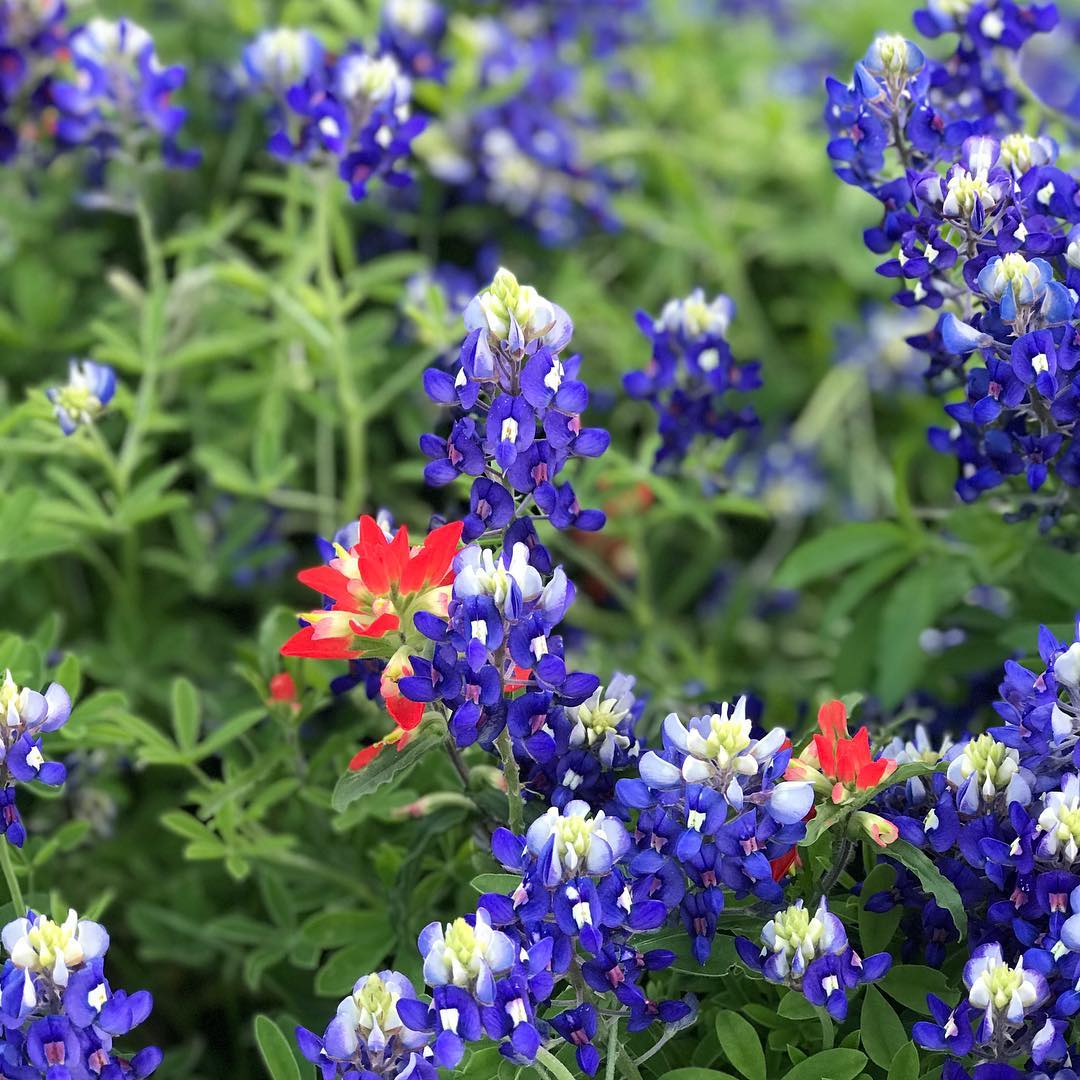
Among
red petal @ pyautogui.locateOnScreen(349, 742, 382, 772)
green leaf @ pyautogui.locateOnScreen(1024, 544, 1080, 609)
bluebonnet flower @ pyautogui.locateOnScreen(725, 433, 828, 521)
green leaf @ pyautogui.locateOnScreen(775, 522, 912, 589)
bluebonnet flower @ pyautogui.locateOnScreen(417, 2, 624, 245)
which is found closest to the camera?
red petal @ pyautogui.locateOnScreen(349, 742, 382, 772)

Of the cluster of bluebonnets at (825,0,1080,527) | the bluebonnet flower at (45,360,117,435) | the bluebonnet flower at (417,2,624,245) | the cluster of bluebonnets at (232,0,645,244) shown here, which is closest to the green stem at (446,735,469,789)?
the cluster of bluebonnets at (825,0,1080,527)

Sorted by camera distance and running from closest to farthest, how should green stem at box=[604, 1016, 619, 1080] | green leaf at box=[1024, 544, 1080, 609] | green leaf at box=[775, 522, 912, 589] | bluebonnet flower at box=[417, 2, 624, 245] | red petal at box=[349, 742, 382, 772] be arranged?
green stem at box=[604, 1016, 619, 1080] → red petal at box=[349, 742, 382, 772] → green leaf at box=[1024, 544, 1080, 609] → green leaf at box=[775, 522, 912, 589] → bluebonnet flower at box=[417, 2, 624, 245]

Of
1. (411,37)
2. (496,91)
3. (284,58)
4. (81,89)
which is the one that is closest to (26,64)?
(81,89)

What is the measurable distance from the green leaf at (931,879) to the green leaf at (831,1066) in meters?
0.15

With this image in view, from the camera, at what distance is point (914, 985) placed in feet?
4.65

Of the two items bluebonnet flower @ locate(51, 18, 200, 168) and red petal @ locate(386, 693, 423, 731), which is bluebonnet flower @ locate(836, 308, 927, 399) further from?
red petal @ locate(386, 693, 423, 731)

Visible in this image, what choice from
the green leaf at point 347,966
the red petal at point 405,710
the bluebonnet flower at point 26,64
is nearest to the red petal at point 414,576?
the red petal at point 405,710

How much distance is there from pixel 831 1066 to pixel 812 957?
0.40 feet

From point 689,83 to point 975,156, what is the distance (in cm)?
170

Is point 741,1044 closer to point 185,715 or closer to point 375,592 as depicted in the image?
point 375,592

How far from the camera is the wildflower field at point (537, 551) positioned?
4.27 feet

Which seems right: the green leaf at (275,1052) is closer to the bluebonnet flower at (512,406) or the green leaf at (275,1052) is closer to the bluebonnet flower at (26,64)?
the bluebonnet flower at (512,406)

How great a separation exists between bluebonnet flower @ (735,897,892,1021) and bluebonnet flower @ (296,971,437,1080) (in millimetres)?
315

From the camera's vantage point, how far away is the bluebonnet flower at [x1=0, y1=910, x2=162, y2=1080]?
1247 millimetres
